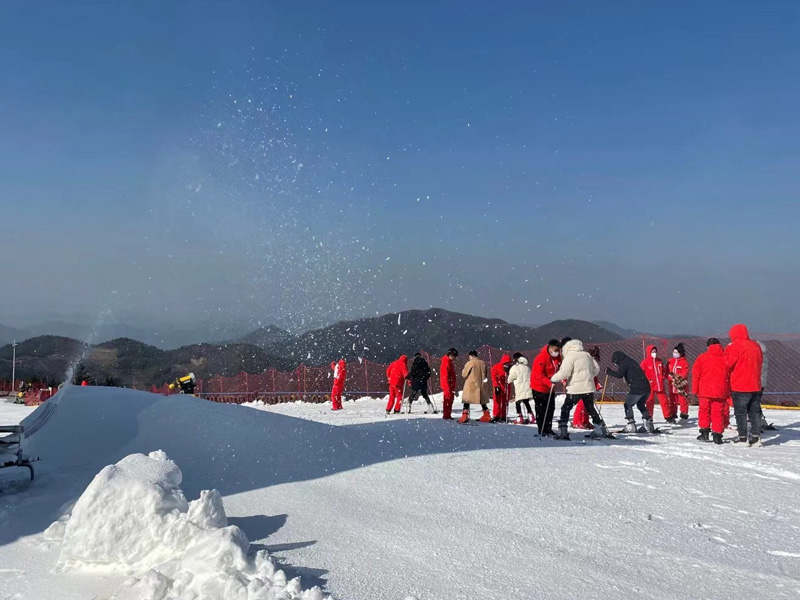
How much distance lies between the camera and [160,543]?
16.6 feet

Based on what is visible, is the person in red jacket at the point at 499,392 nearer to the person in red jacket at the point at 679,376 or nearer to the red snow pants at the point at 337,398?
the person in red jacket at the point at 679,376

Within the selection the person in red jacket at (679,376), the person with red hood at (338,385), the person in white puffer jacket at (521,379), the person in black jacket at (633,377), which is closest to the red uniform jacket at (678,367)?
the person in red jacket at (679,376)

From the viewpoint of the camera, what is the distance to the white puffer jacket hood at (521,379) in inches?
580

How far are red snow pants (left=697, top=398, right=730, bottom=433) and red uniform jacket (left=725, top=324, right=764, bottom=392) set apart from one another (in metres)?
0.60

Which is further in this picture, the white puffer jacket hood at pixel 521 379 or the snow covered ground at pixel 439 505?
the white puffer jacket hood at pixel 521 379

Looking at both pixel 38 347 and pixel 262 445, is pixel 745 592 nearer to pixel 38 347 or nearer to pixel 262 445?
pixel 262 445

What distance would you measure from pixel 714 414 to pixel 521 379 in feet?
13.7

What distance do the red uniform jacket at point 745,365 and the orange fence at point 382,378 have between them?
7.57m

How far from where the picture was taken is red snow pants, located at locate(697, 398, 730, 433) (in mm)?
11445

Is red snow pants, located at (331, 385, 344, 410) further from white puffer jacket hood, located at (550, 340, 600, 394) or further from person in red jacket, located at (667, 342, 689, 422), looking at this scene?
white puffer jacket hood, located at (550, 340, 600, 394)

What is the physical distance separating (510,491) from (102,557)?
12.9 ft

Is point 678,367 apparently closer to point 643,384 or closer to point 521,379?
point 643,384

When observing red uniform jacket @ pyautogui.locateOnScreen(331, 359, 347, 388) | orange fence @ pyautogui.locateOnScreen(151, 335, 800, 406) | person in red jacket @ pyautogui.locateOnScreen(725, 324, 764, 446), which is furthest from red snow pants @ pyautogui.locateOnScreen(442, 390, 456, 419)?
orange fence @ pyautogui.locateOnScreen(151, 335, 800, 406)

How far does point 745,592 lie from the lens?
4812 millimetres
